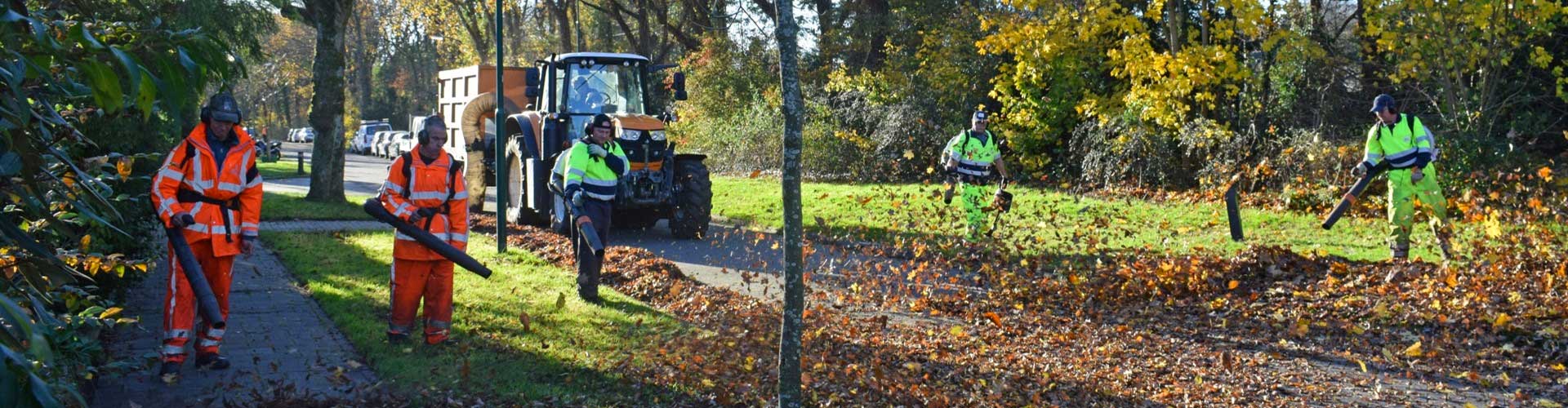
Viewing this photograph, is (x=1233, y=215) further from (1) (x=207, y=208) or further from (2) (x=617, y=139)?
(1) (x=207, y=208)

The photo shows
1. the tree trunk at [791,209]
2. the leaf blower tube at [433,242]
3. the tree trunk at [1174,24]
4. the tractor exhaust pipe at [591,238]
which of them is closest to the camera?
the tree trunk at [791,209]

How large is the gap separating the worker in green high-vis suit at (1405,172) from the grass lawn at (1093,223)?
301 millimetres

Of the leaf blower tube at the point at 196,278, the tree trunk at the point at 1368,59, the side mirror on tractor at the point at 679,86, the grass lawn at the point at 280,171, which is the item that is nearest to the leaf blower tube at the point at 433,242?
the leaf blower tube at the point at 196,278

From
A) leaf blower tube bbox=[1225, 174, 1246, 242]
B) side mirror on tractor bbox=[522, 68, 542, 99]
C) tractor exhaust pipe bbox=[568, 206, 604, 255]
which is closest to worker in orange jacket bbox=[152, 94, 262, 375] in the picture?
tractor exhaust pipe bbox=[568, 206, 604, 255]

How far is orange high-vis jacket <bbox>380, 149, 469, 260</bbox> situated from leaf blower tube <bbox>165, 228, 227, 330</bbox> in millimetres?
1204

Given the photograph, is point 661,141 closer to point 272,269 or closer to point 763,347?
point 272,269

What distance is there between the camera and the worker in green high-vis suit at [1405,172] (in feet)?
35.1

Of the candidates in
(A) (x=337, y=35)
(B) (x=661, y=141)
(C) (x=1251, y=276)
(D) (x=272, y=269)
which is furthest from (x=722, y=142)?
(C) (x=1251, y=276)

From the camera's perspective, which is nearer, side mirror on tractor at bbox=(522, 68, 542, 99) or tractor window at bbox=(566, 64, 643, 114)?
side mirror on tractor at bbox=(522, 68, 542, 99)

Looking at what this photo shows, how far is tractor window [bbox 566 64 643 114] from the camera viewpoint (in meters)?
15.6

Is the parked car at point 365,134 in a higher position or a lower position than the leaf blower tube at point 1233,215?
lower

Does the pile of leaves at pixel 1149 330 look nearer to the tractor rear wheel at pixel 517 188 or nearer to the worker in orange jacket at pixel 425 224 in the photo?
the worker in orange jacket at pixel 425 224

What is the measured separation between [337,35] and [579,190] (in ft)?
35.2

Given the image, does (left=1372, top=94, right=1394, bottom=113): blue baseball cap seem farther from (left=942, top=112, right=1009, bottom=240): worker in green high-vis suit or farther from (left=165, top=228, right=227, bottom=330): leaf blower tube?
(left=165, top=228, right=227, bottom=330): leaf blower tube
